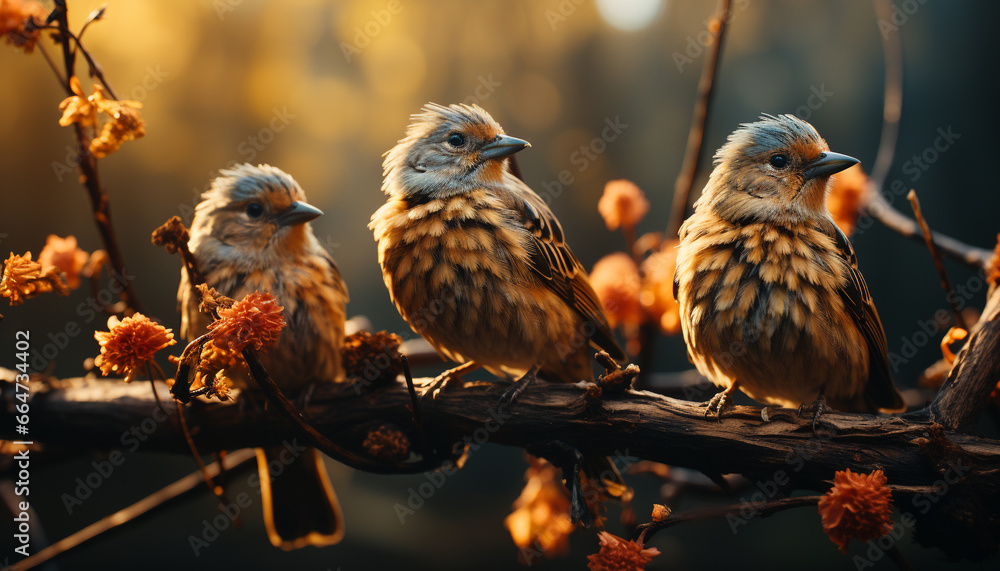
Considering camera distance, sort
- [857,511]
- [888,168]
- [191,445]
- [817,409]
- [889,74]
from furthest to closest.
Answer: [889,74] → [888,168] → [191,445] → [817,409] → [857,511]

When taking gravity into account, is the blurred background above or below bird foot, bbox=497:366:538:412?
above

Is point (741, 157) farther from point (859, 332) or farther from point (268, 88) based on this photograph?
point (268, 88)

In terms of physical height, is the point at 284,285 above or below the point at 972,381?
above

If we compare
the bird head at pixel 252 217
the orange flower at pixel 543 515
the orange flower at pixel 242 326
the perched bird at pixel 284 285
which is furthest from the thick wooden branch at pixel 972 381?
the bird head at pixel 252 217

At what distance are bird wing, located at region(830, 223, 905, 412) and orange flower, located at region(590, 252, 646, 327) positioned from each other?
0.61 meters

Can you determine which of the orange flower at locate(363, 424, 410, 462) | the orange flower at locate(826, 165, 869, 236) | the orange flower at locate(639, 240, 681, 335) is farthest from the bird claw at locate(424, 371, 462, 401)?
the orange flower at locate(826, 165, 869, 236)

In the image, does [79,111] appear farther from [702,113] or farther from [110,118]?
[702,113]

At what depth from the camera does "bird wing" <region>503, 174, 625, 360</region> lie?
5.43 ft

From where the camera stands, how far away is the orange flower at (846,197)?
1823mm

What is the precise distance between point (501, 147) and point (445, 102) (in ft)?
2.65

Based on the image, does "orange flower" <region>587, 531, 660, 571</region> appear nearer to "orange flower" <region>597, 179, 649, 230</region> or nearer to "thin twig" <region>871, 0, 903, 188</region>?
"orange flower" <region>597, 179, 649, 230</region>

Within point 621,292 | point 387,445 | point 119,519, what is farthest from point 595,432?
point 119,519

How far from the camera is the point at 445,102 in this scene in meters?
2.33

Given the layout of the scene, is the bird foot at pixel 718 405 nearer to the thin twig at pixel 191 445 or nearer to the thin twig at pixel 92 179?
the thin twig at pixel 191 445
